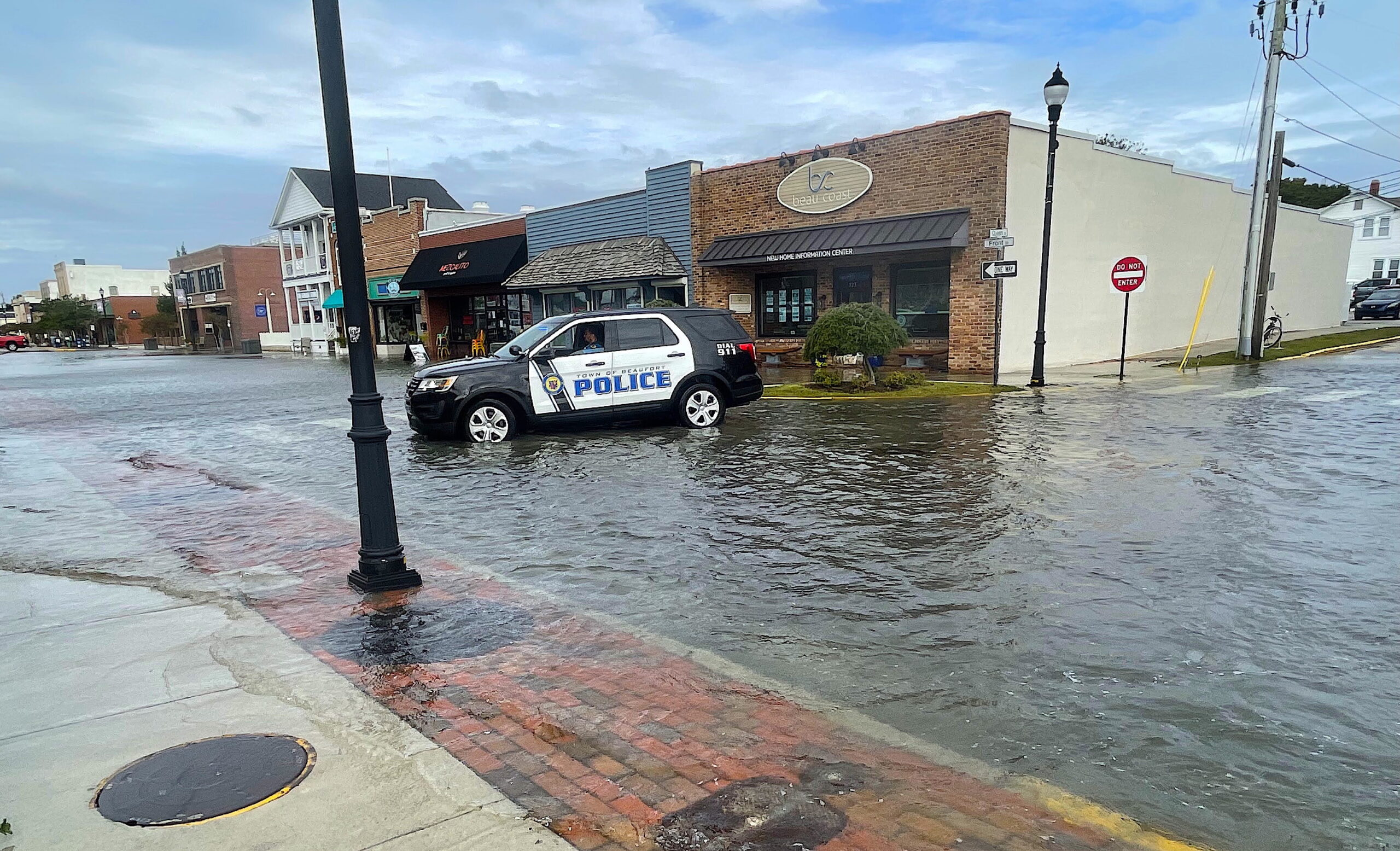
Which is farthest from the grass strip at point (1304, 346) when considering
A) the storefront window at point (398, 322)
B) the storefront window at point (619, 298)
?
the storefront window at point (398, 322)

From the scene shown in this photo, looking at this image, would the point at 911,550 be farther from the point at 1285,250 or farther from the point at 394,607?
the point at 1285,250

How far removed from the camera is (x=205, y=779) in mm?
3279

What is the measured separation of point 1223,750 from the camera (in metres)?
3.48

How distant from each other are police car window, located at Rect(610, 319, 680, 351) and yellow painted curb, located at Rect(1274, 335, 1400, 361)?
18.0 m

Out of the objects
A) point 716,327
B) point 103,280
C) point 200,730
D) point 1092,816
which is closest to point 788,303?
point 716,327

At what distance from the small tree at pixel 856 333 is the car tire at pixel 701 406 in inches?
153

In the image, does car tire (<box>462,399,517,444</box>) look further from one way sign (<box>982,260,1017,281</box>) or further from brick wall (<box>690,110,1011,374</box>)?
brick wall (<box>690,110,1011,374</box>)

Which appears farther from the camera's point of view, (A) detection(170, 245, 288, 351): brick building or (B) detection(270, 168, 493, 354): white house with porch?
(A) detection(170, 245, 288, 351): brick building

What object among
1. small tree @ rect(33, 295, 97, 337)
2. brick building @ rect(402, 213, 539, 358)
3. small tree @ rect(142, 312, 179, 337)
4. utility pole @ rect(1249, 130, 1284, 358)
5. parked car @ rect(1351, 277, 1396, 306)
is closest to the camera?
utility pole @ rect(1249, 130, 1284, 358)

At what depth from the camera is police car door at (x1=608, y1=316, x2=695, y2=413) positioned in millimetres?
12570

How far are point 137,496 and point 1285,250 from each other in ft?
123

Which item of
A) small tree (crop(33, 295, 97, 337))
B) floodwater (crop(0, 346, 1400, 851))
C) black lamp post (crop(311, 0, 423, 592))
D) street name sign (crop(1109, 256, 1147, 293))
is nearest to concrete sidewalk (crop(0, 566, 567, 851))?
black lamp post (crop(311, 0, 423, 592))

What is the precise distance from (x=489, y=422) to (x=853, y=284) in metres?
13.2

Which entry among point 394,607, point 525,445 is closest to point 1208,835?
point 394,607
